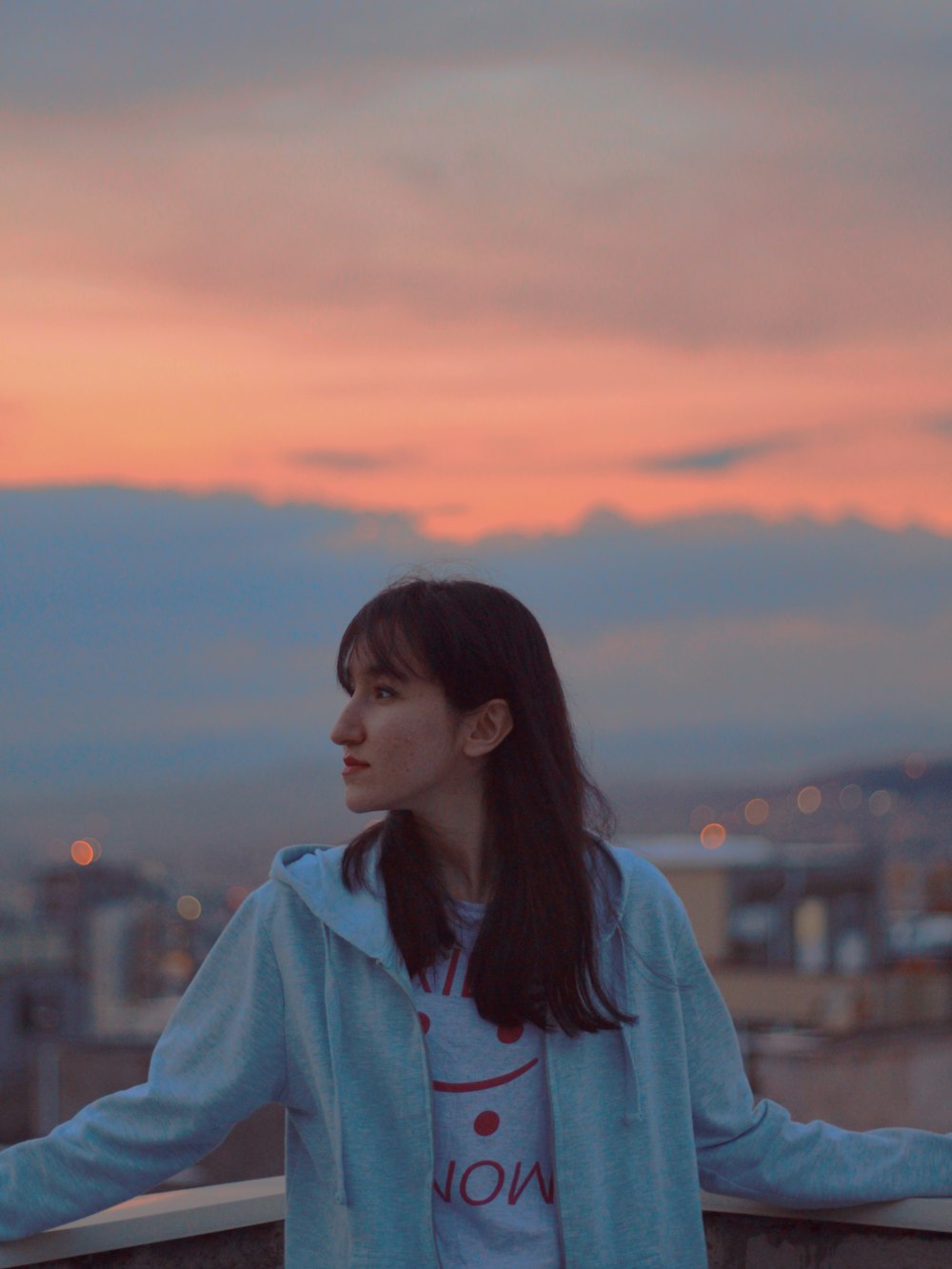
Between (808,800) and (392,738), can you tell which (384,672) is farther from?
(808,800)

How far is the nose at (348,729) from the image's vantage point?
243 cm

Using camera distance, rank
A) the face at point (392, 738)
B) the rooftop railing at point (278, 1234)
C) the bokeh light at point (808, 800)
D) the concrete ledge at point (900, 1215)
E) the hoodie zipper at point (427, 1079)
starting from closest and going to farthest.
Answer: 1. the hoodie zipper at point (427, 1079)
2. the face at point (392, 738)
3. the rooftop railing at point (278, 1234)
4. the concrete ledge at point (900, 1215)
5. the bokeh light at point (808, 800)

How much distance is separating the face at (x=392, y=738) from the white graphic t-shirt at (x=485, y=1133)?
0.25 meters

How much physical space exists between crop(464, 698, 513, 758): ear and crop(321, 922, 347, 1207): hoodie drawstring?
35 cm

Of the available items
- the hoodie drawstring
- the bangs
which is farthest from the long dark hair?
the hoodie drawstring

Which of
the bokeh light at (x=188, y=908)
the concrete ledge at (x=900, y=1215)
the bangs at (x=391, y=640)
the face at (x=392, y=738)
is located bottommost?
the bokeh light at (x=188, y=908)

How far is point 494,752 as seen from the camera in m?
2.54

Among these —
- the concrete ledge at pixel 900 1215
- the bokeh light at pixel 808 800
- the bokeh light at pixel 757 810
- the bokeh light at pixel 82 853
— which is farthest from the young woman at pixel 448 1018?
the bokeh light at pixel 757 810

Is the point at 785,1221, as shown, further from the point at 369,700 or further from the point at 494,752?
the point at 369,700

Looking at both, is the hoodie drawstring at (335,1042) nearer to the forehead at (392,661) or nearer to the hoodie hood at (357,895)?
the hoodie hood at (357,895)

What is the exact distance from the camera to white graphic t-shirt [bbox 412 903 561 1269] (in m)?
2.35

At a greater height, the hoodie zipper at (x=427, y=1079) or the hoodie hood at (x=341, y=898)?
the hoodie hood at (x=341, y=898)

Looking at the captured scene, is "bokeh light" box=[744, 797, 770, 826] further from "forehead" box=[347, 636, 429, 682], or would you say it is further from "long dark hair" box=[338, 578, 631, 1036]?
"forehead" box=[347, 636, 429, 682]

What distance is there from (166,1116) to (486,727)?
0.71 metres
